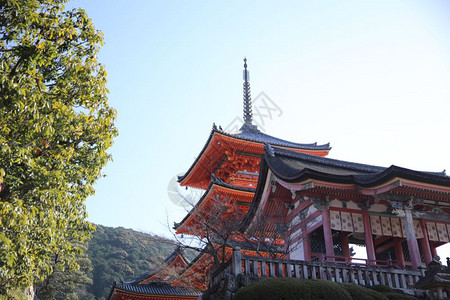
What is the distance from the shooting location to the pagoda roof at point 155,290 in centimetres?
2378

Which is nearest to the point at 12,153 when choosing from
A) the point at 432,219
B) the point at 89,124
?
the point at 89,124

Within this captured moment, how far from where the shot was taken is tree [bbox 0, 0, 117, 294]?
804cm

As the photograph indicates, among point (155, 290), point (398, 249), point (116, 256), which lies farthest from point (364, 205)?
point (116, 256)

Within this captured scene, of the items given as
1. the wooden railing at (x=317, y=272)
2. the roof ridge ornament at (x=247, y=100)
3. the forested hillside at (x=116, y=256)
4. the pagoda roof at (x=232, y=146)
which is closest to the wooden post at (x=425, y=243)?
the wooden railing at (x=317, y=272)

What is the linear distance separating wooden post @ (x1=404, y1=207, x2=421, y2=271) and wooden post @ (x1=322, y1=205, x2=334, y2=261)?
2.26 metres

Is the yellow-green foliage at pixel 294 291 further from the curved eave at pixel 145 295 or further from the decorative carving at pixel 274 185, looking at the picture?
the curved eave at pixel 145 295

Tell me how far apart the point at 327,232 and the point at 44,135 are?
8409 mm

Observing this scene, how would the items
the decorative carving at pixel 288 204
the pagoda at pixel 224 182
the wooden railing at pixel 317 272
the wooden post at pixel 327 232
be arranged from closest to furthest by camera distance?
the wooden railing at pixel 317 272 → the wooden post at pixel 327 232 → the decorative carving at pixel 288 204 → the pagoda at pixel 224 182

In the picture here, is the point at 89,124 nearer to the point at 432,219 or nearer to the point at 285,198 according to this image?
the point at 285,198

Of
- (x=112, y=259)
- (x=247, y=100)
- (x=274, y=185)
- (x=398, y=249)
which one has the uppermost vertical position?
(x=247, y=100)

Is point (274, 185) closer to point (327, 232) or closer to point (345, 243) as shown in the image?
point (327, 232)

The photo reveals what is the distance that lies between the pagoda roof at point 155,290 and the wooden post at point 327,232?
1392 centimetres

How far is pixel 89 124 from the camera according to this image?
32.9 ft

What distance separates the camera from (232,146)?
76.8ft
